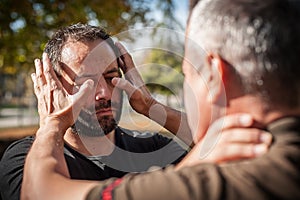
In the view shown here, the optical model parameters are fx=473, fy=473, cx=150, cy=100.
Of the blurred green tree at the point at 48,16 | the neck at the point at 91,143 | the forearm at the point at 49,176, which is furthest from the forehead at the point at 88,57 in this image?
the blurred green tree at the point at 48,16

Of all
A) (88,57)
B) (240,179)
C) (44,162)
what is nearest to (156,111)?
(88,57)

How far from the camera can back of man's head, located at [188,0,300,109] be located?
1.43 meters

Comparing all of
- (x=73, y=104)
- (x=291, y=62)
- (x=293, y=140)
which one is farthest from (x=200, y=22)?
(x=73, y=104)

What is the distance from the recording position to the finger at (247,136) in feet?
4.71

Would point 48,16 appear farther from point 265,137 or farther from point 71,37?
point 265,137

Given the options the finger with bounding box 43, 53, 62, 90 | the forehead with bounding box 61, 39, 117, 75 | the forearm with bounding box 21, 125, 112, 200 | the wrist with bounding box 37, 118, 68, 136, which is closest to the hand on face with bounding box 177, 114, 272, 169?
the forearm with bounding box 21, 125, 112, 200

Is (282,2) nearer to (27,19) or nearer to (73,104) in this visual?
(73,104)

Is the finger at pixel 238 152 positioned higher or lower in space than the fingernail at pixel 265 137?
lower

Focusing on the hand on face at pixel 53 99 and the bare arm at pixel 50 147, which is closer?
the bare arm at pixel 50 147

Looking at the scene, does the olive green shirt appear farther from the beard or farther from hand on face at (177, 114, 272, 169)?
the beard

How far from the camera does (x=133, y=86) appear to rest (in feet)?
9.19

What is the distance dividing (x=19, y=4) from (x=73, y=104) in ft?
23.7

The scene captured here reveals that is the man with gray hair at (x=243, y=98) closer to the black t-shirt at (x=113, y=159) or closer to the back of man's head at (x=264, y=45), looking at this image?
the back of man's head at (x=264, y=45)

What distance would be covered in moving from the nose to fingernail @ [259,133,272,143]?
4.70ft
